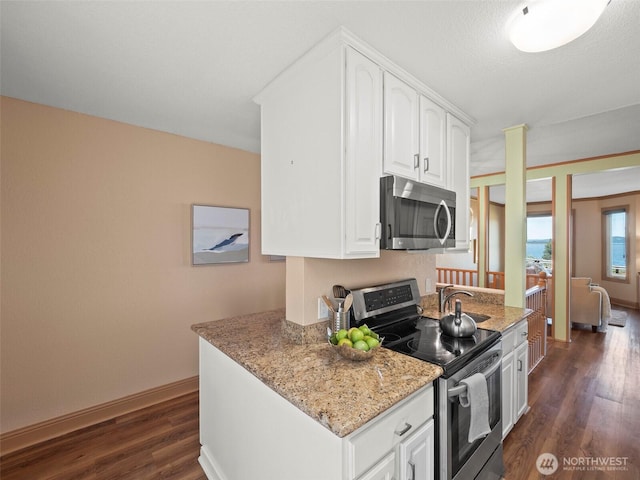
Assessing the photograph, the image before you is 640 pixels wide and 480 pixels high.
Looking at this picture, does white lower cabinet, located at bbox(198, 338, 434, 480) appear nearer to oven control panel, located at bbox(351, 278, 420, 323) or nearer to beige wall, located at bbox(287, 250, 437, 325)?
beige wall, located at bbox(287, 250, 437, 325)

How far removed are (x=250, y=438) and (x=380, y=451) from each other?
700 millimetres

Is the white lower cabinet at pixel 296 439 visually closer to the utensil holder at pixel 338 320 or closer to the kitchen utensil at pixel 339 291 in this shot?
the utensil holder at pixel 338 320

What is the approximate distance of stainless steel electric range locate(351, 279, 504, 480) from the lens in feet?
4.45

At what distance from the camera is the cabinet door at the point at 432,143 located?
1866 millimetres

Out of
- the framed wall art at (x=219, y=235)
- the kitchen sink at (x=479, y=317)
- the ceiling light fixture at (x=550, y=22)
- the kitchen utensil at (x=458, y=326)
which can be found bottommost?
the kitchen sink at (x=479, y=317)

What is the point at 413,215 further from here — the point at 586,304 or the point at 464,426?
the point at 586,304

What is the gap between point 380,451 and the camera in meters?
1.09

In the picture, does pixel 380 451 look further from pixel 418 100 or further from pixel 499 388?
pixel 418 100

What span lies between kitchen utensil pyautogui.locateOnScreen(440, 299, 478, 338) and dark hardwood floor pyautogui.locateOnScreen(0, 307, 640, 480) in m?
0.97

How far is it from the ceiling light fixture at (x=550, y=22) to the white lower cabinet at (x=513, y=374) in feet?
5.48

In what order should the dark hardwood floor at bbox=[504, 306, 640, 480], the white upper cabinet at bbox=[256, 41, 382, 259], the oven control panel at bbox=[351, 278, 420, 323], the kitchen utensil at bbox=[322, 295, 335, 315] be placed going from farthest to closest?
the dark hardwood floor at bbox=[504, 306, 640, 480] → the oven control panel at bbox=[351, 278, 420, 323] → the kitchen utensil at bbox=[322, 295, 335, 315] → the white upper cabinet at bbox=[256, 41, 382, 259]

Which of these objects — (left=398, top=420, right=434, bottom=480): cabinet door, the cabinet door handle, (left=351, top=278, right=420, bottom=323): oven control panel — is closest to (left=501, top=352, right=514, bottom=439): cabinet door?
(left=351, top=278, right=420, bottom=323): oven control panel

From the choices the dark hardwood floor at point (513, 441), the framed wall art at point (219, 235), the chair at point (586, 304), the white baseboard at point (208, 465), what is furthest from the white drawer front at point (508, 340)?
the chair at point (586, 304)

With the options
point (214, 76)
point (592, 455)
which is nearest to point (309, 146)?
point (214, 76)
